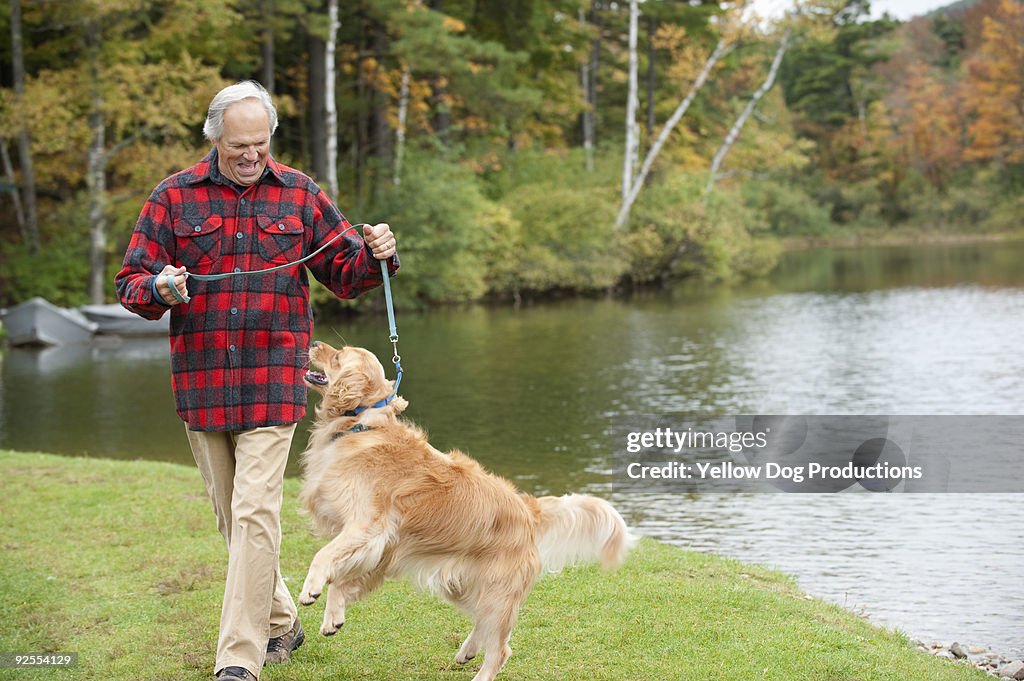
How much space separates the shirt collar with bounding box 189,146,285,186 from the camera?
481 centimetres

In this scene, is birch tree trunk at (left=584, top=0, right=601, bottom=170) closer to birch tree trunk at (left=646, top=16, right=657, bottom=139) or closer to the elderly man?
birch tree trunk at (left=646, top=16, right=657, bottom=139)

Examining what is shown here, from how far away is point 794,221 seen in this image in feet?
207

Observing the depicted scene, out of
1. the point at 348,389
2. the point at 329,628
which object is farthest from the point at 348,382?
the point at 329,628

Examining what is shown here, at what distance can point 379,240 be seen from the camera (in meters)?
4.92

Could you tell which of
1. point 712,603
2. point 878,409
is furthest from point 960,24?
point 712,603

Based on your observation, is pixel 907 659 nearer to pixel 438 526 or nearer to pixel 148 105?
pixel 438 526

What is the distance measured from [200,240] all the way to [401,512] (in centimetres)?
148

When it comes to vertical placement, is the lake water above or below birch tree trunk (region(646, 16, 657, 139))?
below

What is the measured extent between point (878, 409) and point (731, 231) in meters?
23.8

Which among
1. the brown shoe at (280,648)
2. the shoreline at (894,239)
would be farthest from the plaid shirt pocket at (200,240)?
the shoreline at (894,239)

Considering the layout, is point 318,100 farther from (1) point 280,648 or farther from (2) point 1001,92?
(2) point 1001,92

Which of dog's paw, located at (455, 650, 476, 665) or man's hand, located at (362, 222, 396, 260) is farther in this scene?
dog's paw, located at (455, 650, 476, 665)

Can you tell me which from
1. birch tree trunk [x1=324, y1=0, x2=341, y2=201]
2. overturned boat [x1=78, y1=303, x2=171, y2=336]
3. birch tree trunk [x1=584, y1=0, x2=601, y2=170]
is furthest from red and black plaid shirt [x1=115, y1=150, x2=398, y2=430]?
birch tree trunk [x1=584, y1=0, x2=601, y2=170]

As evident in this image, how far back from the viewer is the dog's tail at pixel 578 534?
5.21 m
